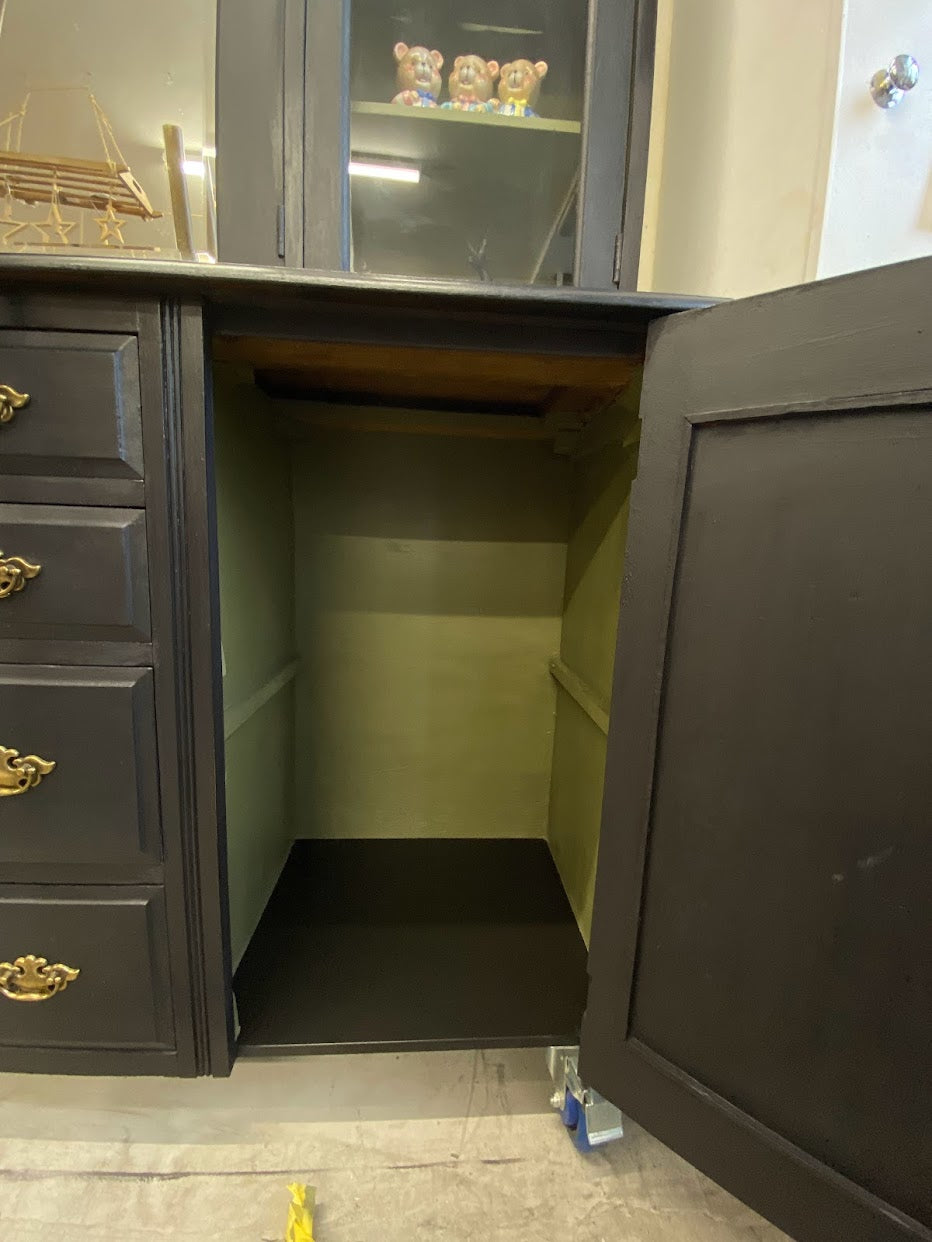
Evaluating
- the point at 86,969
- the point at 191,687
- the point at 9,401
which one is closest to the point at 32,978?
the point at 86,969

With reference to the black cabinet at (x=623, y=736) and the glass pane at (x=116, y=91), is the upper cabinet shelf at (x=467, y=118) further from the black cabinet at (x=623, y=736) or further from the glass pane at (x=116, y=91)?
the black cabinet at (x=623, y=736)

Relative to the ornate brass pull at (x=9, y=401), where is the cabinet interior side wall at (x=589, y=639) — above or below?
below

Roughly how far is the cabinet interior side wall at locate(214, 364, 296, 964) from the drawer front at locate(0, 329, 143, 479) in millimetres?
195

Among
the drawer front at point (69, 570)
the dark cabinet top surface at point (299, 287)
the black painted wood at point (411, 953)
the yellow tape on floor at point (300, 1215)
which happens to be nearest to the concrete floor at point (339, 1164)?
the yellow tape on floor at point (300, 1215)

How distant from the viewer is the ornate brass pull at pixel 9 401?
0.66m

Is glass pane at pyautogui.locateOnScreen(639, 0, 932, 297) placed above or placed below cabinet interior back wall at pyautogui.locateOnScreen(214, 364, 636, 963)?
above

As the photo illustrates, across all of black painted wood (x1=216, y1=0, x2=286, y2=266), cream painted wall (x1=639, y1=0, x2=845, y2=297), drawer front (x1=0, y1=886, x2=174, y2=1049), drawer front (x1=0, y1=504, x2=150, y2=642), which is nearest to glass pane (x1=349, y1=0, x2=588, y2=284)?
black painted wood (x1=216, y1=0, x2=286, y2=266)

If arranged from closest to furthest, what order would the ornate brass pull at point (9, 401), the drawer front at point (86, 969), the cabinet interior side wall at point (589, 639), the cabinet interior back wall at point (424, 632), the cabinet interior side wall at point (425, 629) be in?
1. the ornate brass pull at point (9, 401)
2. the drawer front at point (86, 969)
3. the cabinet interior side wall at point (589, 639)
4. the cabinet interior back wall at point (424, 632)
5. the cabinet interior side wall at point (425, 629)

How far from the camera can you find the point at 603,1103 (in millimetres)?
851

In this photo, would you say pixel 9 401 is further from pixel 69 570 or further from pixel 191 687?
pixel 191 687

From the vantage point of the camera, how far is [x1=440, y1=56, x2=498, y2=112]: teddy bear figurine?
→ 0.93m

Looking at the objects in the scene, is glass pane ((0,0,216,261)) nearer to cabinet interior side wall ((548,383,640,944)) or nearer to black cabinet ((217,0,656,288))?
black cabinet ((217,0,656,288))

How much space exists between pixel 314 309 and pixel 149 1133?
1149 millimetres

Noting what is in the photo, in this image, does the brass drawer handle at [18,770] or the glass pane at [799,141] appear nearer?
Answer: the brass drawer handle at [18,770]
